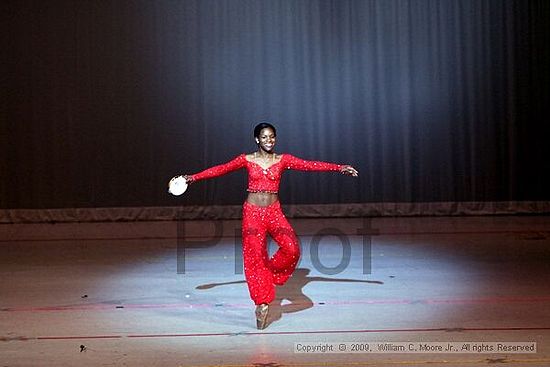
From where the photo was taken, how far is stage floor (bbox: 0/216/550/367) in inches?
170

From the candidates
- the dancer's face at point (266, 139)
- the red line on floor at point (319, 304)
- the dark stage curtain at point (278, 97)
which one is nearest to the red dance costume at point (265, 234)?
the dancer's face at point (266, 139)

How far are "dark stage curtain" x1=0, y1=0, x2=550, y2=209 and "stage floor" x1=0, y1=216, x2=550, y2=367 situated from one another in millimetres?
Answer: 1590

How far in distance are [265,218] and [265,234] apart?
10cm

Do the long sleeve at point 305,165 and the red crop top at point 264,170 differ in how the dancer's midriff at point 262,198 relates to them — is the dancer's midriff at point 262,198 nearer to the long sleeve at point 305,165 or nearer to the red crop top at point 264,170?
the red crop top at point 264,170

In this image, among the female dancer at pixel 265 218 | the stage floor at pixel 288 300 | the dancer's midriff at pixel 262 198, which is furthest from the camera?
the dancer's midriff at pixel 262 198

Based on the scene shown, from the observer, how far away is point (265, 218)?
196 inches

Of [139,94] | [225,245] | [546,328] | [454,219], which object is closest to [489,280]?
[546,328]

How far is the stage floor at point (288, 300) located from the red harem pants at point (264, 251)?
244 millimetres

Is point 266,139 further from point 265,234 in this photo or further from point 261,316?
point 261,316

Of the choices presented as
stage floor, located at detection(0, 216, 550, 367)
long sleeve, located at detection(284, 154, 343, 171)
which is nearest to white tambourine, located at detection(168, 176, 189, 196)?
long sleeve, located at detection(284, 154, 343, 171)

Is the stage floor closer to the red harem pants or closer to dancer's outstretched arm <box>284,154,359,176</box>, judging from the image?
the red harem pants

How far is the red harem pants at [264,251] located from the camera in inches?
191

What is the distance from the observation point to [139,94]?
10867 mm

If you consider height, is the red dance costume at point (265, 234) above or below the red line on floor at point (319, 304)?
above
